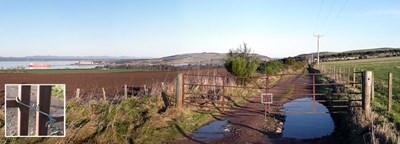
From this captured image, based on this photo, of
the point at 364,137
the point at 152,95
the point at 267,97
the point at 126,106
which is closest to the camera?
the point at 364,137

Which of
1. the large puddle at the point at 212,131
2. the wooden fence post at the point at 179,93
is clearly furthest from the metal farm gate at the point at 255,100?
the large puddle at the point at 212,131

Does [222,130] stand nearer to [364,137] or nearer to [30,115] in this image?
[364,137]

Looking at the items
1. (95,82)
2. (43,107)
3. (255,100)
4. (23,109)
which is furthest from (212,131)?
(95,82)

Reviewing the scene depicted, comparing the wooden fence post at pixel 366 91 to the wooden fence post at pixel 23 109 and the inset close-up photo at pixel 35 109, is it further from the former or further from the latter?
the wooden fence post at pixel 23 109

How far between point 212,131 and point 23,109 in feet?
25.1

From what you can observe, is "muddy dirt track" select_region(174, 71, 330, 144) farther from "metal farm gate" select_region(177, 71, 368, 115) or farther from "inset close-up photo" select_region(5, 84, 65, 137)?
"inset close-up photo" select_region(5, 84, 65, 137)

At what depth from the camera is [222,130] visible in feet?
37.6

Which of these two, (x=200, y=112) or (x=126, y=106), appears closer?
(x=126, y=106)

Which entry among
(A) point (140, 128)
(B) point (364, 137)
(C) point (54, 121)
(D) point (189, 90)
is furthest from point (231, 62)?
(C) point (54, 121)

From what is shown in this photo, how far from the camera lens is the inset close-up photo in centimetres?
422

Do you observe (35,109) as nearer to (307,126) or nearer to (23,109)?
(23,109)

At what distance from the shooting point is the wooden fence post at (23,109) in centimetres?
421

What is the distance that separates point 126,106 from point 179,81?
2540mm

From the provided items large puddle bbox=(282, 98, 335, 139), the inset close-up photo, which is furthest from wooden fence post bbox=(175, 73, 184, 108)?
the inset close-up photo
